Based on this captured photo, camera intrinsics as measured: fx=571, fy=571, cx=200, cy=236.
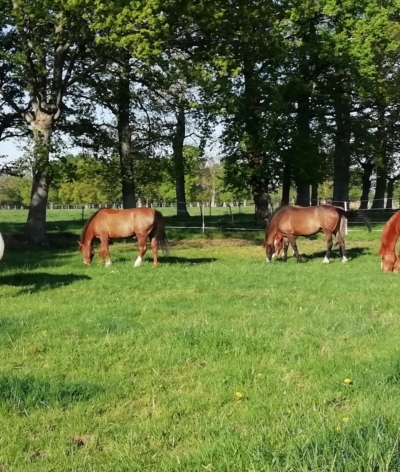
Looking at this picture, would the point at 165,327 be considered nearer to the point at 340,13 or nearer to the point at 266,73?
the point at 266,73

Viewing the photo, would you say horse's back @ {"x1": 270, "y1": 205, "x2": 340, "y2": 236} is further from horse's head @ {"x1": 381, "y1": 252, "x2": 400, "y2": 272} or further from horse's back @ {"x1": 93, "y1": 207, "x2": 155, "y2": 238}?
horse's back @ {"x1": 93, "y1": 207, "x2": 155, "y2": 238}

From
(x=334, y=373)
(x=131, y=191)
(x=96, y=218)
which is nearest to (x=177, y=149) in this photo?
(x=131, y=191)

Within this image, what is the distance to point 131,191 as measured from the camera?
1040 inches

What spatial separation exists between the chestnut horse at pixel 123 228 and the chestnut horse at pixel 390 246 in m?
5.67

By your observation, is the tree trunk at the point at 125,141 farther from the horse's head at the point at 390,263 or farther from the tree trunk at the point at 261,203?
the horse's head at the point at 390,263

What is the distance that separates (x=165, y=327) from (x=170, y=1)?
1377 centimetres

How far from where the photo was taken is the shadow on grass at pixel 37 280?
37.1 ft

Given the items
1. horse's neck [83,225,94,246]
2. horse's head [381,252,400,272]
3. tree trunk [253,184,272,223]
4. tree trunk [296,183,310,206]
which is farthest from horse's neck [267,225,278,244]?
tree trunk [296,183,310,206]

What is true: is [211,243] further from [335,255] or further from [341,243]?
[341,243]

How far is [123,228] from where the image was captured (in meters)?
15.7

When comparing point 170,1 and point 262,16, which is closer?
point 170,1

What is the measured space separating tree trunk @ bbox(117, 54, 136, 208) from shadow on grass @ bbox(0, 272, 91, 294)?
37.4ft

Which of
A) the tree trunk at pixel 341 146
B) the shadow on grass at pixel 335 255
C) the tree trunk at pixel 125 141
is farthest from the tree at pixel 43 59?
the tree trunk at pixel 341 146

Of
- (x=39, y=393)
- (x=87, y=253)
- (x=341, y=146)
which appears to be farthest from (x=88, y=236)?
(x=341, y=146)
